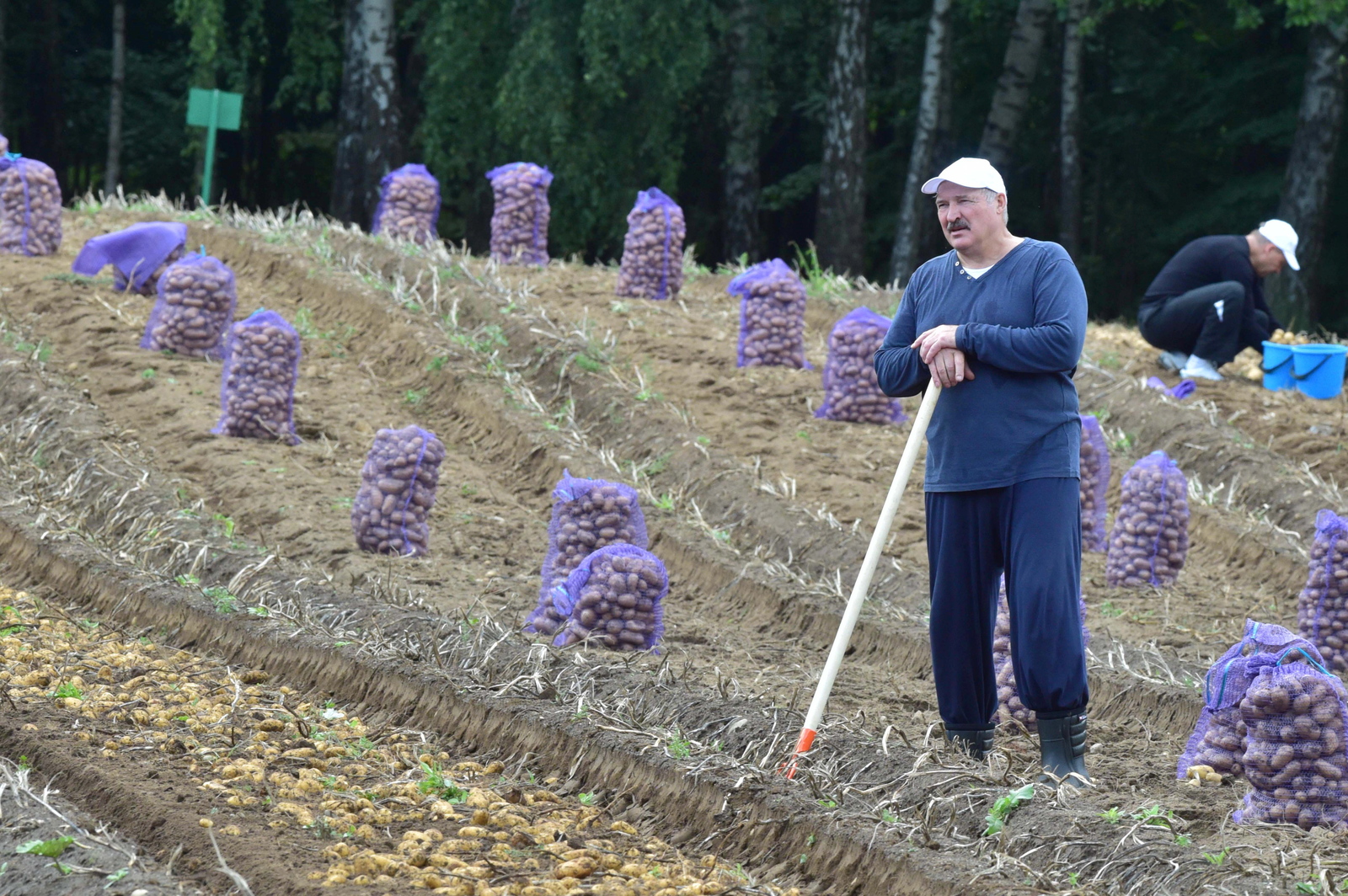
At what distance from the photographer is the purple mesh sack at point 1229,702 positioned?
3.80 meters

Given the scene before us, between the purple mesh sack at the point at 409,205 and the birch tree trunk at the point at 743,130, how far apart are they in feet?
20.9

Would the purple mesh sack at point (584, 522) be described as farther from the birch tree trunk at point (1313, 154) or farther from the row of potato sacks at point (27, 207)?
the birch tree trunk at point (1313, 154)

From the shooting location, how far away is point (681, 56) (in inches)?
621

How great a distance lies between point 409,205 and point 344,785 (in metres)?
8.45

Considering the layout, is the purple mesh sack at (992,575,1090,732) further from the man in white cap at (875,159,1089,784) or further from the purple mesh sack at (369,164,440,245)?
the purple mesh sack at (369,164,440,245)

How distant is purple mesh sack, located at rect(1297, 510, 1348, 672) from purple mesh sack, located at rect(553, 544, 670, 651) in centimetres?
239

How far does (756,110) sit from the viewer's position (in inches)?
709

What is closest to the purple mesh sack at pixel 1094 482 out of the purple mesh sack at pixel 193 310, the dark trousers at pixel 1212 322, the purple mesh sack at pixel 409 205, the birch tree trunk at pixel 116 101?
the dark trousers at pixel 1212 322

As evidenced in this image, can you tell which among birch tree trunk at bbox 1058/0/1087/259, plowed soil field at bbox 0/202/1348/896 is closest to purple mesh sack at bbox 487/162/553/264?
plowed soil field at bbox 0/202/1348/896

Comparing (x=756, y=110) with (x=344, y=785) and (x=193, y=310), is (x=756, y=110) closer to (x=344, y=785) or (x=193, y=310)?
(x=193, y=310)

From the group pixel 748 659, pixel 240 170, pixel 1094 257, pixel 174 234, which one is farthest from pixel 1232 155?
pixel 748 659

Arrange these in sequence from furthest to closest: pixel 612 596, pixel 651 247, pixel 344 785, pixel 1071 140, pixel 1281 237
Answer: pixel 1071 140
pixel 651 247
pixel 1281 237
pixel 612 596
pixel 344 785

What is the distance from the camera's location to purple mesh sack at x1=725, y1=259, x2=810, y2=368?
923 cm

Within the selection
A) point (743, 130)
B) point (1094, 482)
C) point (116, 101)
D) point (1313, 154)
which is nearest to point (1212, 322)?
point (1094, 482)
